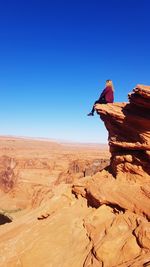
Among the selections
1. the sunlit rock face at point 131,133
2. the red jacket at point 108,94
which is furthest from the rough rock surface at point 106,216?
the red jacket at point 108,94

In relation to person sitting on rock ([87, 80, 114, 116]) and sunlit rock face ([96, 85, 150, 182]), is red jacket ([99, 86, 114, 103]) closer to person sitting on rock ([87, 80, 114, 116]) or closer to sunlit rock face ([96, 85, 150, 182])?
person sitting on rock ([87, 80, 114, 116])

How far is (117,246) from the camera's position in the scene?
39.9 ft

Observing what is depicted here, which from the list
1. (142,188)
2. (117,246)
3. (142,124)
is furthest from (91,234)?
(142,124)

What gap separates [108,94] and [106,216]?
6.14 m

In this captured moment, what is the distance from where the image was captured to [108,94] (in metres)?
16.6

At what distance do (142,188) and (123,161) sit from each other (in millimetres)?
2127

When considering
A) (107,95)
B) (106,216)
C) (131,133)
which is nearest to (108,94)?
(107,95)

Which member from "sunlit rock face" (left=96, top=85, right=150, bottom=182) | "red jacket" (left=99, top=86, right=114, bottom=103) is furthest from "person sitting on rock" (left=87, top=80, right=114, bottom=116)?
"sunlit rock face" (left=96, top=85, right=150, bottom=182)

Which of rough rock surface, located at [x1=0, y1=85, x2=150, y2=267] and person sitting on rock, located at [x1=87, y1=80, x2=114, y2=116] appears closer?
rough rock surface, located at [x1=0, y1=85, x2=150, y2=267]

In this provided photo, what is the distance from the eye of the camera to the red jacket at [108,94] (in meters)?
16.5

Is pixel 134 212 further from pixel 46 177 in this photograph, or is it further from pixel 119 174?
pixel 46 177

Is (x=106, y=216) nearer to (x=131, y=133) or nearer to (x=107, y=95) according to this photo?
(x=131, y=133)

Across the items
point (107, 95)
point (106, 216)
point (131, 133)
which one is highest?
point (107, 95)

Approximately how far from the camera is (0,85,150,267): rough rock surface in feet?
40.2
